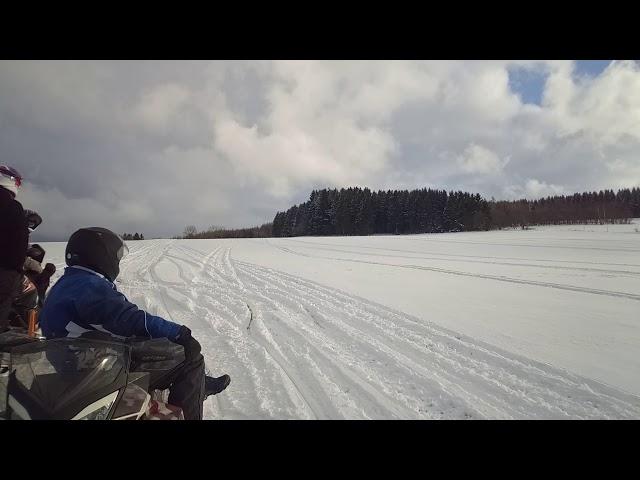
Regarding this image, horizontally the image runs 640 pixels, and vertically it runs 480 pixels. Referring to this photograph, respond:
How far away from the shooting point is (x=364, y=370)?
400 centimetres

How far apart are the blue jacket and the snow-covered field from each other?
1.29 m

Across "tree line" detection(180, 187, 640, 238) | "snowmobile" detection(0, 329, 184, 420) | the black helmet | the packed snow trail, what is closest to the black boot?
the packed snow trail

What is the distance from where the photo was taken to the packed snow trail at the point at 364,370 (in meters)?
3.10

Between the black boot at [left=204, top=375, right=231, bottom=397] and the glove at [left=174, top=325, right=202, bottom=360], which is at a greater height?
the glove at [left=174, top=325, right=202, bottom=360]

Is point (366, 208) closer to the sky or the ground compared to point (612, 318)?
closer to the sky

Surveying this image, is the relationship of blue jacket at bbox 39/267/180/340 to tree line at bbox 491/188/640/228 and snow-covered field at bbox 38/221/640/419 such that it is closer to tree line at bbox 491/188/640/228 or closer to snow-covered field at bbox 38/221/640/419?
snow-covered field at bbox 38/221/640/419

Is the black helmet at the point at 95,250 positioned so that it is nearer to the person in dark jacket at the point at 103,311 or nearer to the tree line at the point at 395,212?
the person in dark jacket at the point at 103,311

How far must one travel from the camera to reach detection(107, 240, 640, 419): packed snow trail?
10.2 ft

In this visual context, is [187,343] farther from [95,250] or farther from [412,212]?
[412,212]
